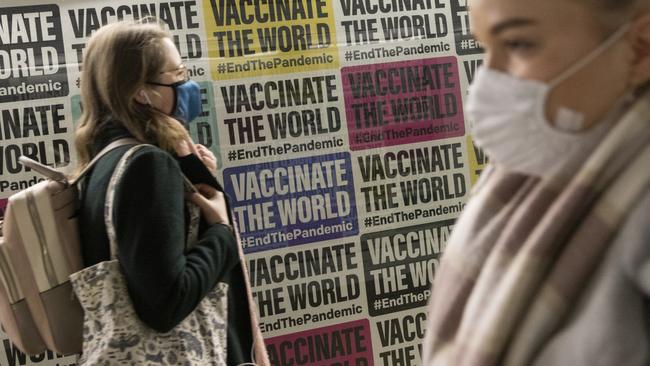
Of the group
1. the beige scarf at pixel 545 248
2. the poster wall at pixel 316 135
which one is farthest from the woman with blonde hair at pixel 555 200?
the poster wall at pixel 316 135

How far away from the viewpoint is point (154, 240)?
1.81m

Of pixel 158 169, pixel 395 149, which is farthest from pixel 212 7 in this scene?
pixel 158 169

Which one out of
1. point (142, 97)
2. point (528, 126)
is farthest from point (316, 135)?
point (528, 126)

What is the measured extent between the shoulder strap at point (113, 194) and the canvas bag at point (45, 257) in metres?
0.10

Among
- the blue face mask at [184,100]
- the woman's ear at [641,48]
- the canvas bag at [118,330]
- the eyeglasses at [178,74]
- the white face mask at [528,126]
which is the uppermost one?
the eyeglasses at [178,74]

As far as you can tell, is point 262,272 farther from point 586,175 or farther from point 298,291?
point 586,175

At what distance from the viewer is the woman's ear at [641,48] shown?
918 millimetres

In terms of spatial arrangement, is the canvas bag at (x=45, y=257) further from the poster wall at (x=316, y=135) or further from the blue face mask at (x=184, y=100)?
the poster wall at (x=316, y=135)

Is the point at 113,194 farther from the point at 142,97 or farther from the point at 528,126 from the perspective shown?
the point at 528,126

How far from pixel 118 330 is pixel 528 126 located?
1.20m

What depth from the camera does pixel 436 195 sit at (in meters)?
3.73

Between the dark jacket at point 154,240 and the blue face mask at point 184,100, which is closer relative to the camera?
the dark jacket at point 154,240

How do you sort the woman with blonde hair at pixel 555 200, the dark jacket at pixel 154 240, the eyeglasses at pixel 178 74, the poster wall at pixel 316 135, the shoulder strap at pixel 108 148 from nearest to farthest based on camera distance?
the woman with blonde hair at pixel 555 200 → the dark jacket at pixel 154 240 → the shoulder strap at pixel 108 148 → the eyeglasses at pixel 178 74 → the poster wall at pixel 316 135

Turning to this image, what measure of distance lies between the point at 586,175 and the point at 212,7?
274 cm
